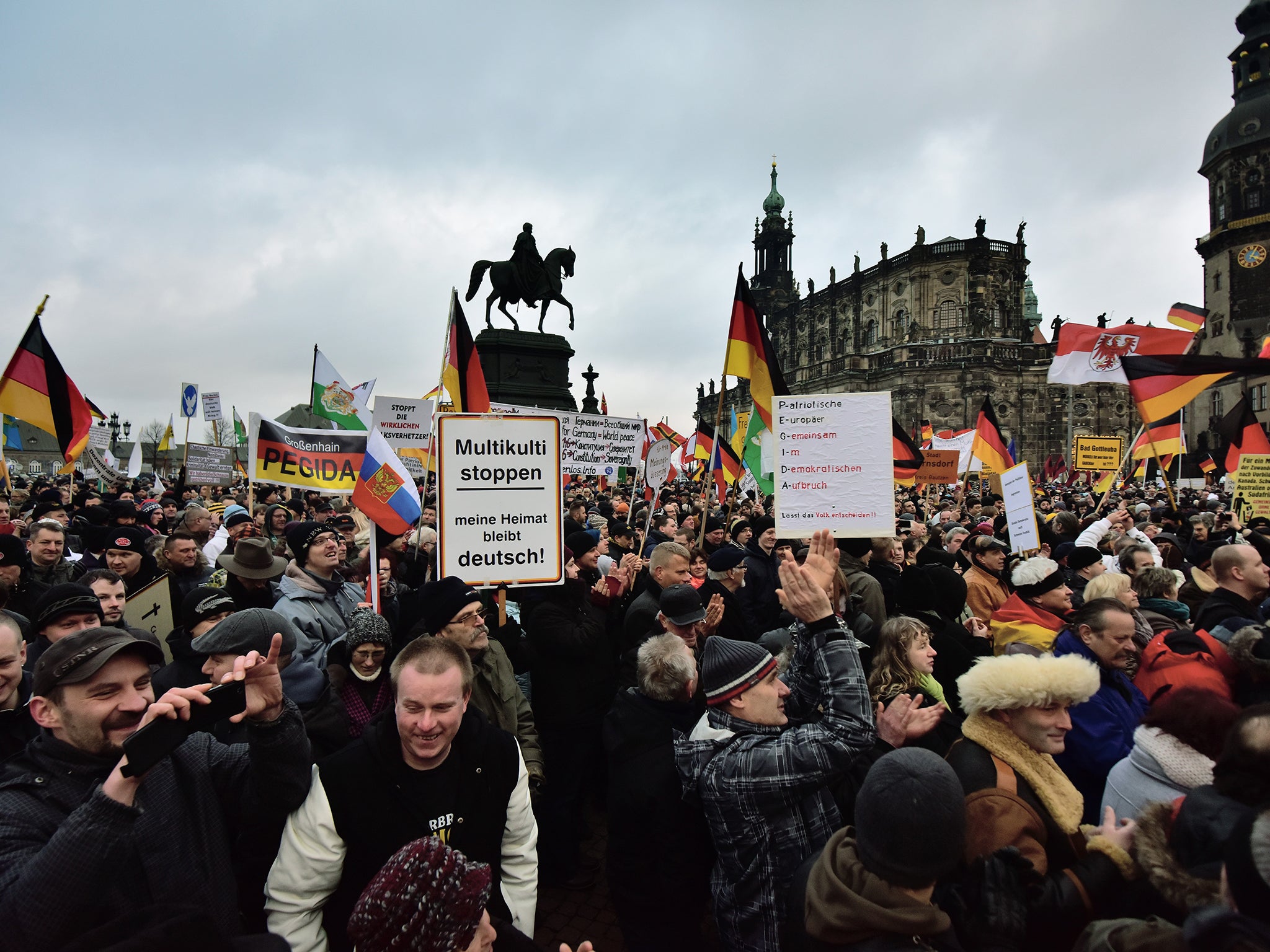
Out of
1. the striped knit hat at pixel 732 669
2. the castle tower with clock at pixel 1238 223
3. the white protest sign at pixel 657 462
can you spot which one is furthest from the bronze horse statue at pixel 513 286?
A: the castle tower with clock at pixel 1238 223

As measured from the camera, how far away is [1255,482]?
1037cm

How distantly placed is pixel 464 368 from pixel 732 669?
14.7ft

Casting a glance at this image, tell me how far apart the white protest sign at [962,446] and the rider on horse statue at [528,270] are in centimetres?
1227

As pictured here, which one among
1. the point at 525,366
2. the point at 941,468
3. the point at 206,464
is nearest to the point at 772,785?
the point at 941,468

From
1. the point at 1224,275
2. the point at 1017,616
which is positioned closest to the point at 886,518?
the point at 1017,616

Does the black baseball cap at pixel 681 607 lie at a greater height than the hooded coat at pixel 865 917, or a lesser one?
greater

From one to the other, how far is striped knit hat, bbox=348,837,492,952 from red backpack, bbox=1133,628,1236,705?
3.44 metres

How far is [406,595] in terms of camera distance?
463 centimetres

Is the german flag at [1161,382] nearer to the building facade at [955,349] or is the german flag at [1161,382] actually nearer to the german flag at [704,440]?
the german flag at [704,440]

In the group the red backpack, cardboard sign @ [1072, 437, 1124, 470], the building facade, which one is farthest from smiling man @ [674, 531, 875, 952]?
the building facade

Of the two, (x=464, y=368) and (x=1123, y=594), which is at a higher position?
(x=464, y=368)

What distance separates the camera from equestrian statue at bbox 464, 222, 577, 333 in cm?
2017

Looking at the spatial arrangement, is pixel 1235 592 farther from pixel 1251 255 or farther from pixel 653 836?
pixel 1251 255

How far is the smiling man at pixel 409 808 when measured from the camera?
2324mm
